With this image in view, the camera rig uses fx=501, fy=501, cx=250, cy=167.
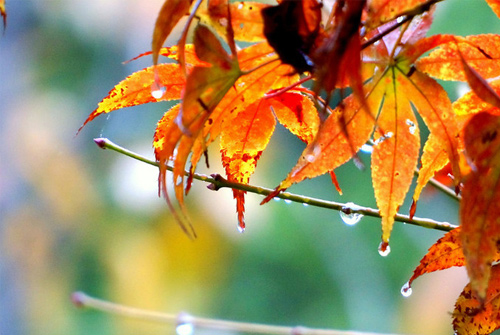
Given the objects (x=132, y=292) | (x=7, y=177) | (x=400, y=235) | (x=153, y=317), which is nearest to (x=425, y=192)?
(x=153, y=317)

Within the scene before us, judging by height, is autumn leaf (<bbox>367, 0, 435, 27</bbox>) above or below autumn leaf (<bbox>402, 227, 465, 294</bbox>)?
above

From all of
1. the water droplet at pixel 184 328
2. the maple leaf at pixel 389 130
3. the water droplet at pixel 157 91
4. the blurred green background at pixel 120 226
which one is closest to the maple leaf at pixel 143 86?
the water droplet at pixel 157 91

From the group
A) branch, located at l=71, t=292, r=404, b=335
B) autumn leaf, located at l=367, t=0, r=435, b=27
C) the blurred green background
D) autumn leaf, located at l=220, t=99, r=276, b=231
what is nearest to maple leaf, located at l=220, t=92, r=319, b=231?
autumn leaf, located at l=220, t=99, r=276, b=231

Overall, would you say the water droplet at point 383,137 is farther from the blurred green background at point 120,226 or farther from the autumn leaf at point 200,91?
the blurred green background at point 120,226

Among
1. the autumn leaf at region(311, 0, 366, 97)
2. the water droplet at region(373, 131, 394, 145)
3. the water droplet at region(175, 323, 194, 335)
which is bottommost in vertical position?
the water droplet at region(175, 323, 194, 335)

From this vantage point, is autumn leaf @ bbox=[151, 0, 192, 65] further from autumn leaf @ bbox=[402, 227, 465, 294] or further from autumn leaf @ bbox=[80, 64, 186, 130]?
autumn leaf @ bbox=[402, 227, 465, 294]

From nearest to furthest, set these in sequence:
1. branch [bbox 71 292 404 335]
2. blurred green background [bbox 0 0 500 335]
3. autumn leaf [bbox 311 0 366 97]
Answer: autumn leaf [bbox 311 0 366 97]
branch [bbox 71 292 404 335]
blurred green background [bbox 0 0 500 335]

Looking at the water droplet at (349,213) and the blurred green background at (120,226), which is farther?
the blurred green background at (120,226)

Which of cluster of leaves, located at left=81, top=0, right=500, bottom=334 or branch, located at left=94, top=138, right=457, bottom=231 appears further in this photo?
branch, located at left=94, top=138, right=457, bottom=231

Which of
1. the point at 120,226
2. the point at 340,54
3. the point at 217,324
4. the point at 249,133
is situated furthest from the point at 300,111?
the point at 120,226
